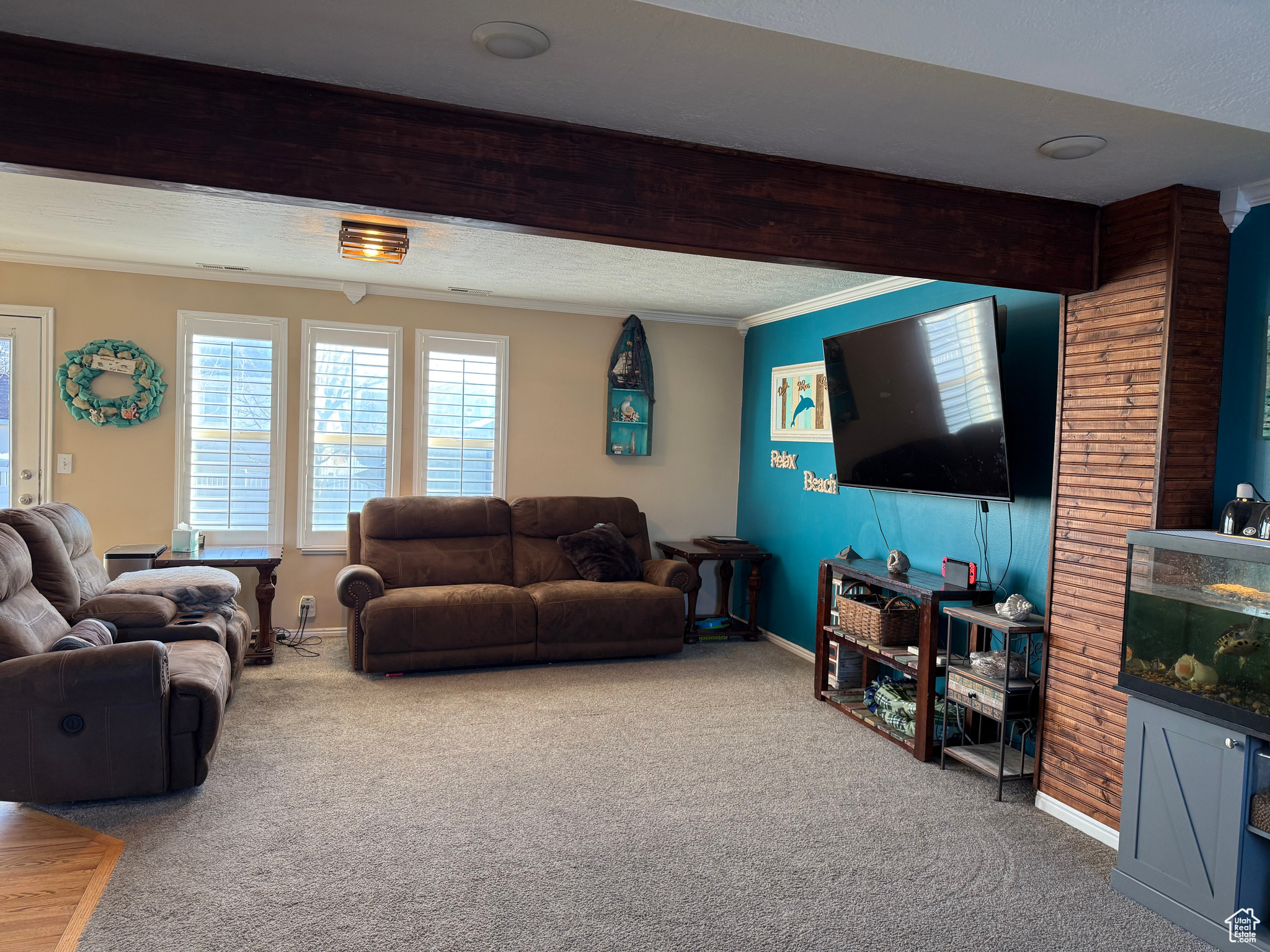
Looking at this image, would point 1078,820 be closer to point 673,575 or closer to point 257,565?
point 673,575

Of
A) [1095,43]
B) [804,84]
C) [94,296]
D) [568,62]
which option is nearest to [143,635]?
[94,296]

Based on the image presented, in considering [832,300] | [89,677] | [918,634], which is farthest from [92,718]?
[832,300]

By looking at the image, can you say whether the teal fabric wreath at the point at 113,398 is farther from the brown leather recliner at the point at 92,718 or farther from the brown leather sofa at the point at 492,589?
the brown leather recliner at the point at 92,718

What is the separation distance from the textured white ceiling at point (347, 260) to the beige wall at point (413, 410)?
226 mm

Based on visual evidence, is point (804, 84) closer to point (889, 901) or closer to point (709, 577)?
point (889, 901)

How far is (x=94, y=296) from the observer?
16.7 ft

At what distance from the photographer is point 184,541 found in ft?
16.1

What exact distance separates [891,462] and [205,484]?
4201 millimetres

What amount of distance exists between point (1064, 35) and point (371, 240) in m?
3.01

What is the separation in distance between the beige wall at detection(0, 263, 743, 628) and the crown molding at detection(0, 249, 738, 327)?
0.04 metres

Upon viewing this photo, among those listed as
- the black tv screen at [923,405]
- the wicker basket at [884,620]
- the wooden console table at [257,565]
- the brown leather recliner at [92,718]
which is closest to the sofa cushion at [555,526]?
the wooden console table at [257,565]

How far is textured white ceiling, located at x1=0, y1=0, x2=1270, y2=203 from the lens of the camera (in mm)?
1770

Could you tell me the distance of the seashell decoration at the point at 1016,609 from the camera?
11.0 ft

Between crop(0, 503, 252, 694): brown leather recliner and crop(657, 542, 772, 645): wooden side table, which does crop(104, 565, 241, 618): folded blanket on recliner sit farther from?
crop(657, 542, 772, 645): wooden side table
